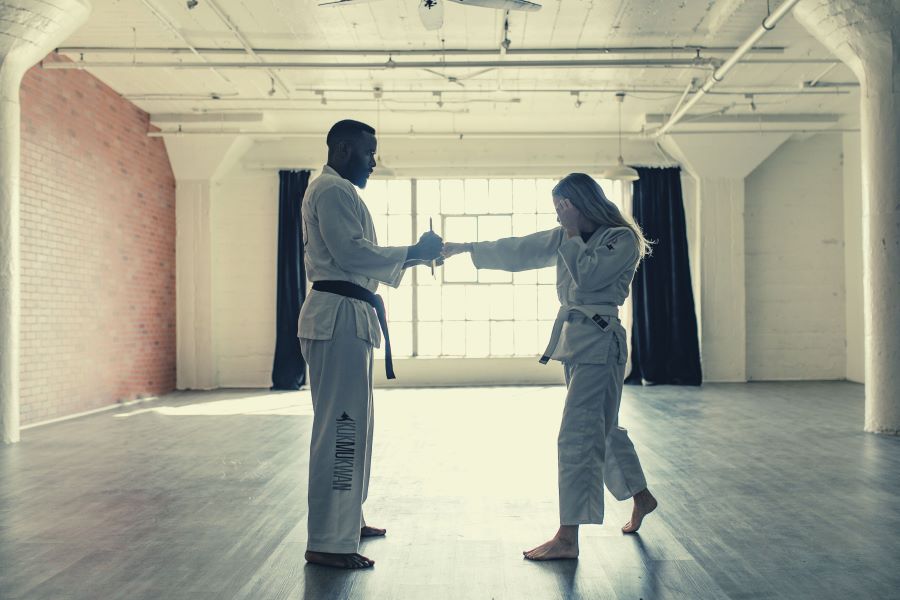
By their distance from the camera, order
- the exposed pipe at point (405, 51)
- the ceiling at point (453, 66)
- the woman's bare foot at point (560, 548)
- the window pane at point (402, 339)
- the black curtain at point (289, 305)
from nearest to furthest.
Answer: the woman's bare foot at point (560, 548)
the ceiling at point (453, 66)
the exposed pipe at point (405, 51)
the black curtain at point (289, 305)
the window pane at point (402, 339)

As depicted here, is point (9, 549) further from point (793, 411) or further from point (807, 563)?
point (793, 411)

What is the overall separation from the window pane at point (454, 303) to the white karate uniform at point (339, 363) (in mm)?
8106

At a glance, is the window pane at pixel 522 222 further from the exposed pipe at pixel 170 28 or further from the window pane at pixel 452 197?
the exposed pipe at pixel 170 28

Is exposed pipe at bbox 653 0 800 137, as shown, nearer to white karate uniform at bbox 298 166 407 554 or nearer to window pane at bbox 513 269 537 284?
window pane at bbox 513 269 537 284

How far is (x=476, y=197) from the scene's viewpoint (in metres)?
11.0

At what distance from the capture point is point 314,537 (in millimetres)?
2752

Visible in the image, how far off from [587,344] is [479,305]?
816cm

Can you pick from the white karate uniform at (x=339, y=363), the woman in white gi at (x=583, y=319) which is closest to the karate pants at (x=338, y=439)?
the white karate uniform at (x=339, y=363)

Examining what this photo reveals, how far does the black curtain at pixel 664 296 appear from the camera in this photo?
10.1 meters

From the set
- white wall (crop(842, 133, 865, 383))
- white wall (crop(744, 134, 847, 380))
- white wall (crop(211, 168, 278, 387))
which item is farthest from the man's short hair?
white wall (crop(842, 133, 865, 383))

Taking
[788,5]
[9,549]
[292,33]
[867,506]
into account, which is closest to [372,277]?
[9,549]

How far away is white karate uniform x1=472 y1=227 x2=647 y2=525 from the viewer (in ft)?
9.28

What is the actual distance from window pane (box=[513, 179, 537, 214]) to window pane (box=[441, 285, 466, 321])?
141 cm

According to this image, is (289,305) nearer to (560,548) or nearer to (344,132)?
(344,132)
